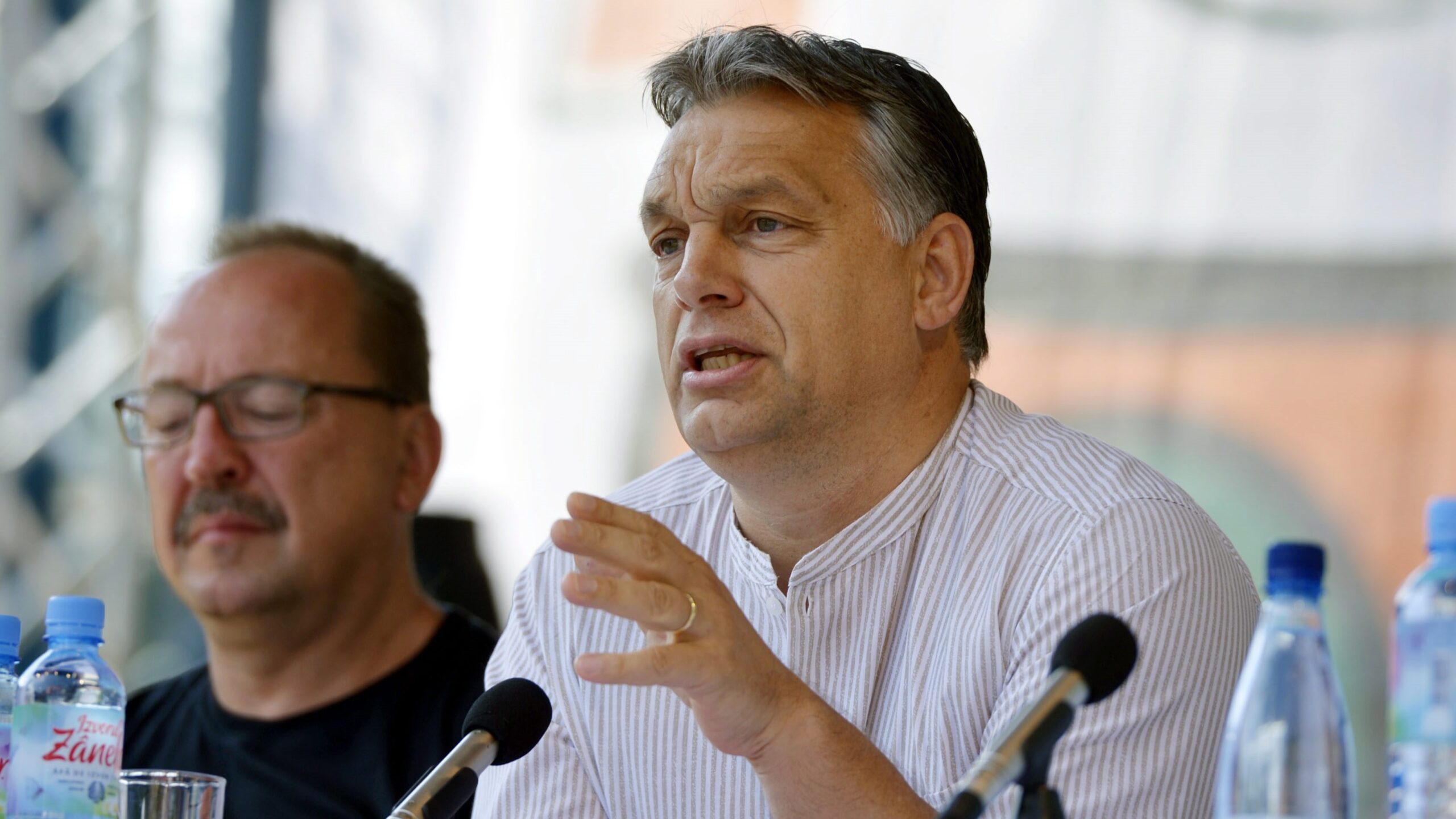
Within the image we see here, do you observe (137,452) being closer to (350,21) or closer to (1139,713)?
(350,21)

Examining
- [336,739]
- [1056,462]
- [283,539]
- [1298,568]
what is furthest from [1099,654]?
[283,539]

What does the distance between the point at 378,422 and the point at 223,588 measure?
38cm

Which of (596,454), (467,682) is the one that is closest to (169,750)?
(467,682)

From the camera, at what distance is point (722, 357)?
179cm

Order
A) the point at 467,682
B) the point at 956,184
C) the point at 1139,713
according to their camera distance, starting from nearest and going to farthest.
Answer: the point at 1139,713 < the point at 956,184 < the point at 467,682

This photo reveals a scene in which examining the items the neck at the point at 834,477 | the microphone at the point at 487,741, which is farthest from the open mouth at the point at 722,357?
the microphone at the point at 487,741

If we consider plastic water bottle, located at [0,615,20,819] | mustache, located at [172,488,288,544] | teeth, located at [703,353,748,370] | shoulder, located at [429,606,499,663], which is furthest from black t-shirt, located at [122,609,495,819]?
teeth, located at [703,353,748,370]

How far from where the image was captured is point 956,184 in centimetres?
193

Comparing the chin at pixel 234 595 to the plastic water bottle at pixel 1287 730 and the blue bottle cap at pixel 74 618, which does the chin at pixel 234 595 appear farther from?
the plastic water bottle at pixel 1287 730

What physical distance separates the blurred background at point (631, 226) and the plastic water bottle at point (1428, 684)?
1.96 metres

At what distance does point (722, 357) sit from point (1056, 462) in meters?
0.40

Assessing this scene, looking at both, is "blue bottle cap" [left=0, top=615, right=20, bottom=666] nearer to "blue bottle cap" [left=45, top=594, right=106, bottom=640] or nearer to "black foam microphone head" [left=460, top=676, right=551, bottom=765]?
"blue bottle cap" [left=45, top=594, right=106, bottom=640]

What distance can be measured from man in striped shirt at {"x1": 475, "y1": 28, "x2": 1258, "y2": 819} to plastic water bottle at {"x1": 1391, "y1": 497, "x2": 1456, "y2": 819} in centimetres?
32

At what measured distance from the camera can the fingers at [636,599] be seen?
1188 millimetres
